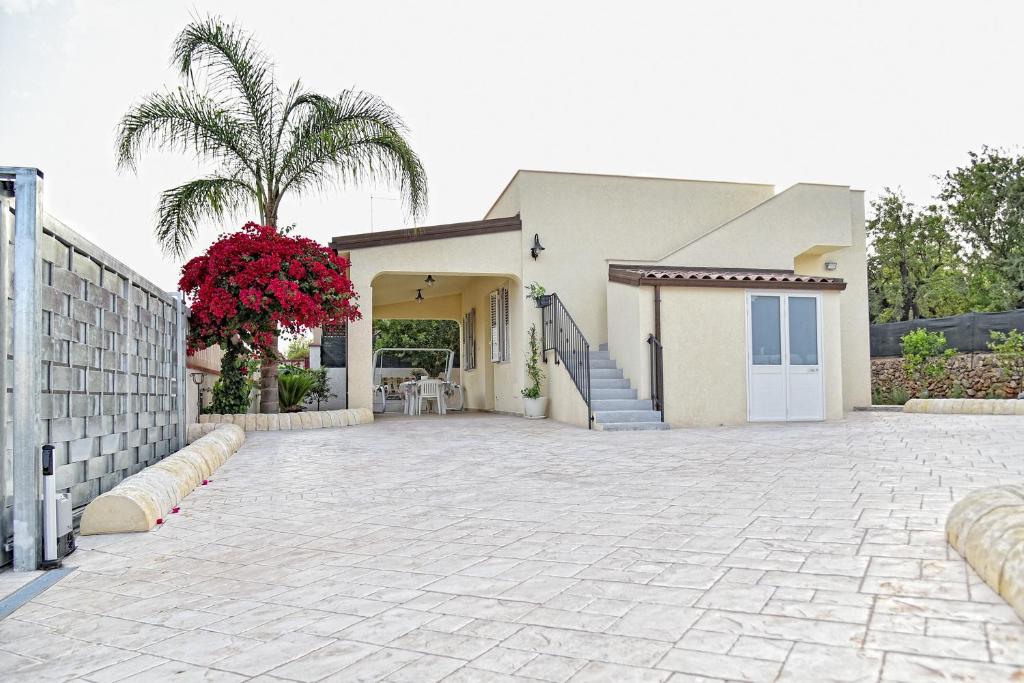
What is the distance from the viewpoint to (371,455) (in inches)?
280

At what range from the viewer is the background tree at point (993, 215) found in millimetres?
18922

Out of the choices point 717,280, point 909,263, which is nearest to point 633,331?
point 717,280

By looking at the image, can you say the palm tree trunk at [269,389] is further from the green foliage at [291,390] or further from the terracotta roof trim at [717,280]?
the terracotta roof trim at [717,280]

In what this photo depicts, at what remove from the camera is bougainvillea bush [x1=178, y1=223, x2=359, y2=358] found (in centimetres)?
896

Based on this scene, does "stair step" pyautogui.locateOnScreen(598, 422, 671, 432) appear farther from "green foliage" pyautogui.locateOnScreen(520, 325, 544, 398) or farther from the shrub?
the shrub

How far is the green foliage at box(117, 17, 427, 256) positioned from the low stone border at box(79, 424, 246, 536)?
17.3 feet

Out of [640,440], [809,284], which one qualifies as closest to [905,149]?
[809,284]

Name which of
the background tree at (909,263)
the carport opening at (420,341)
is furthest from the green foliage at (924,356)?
the carport opening at (420,341)

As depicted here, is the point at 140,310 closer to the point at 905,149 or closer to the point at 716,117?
the point at 716,117

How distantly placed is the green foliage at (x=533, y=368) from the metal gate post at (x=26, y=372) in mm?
8646

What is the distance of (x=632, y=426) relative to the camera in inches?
370

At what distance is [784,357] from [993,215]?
13774 mm

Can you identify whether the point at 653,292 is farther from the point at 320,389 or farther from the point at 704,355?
the point at 320,389

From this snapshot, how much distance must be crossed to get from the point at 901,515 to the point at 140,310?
5406 mm
